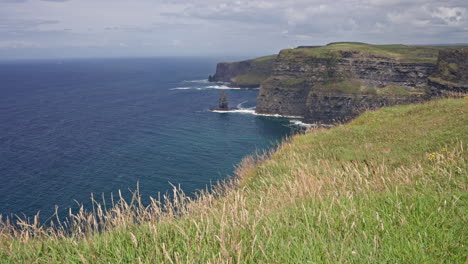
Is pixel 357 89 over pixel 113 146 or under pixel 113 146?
over

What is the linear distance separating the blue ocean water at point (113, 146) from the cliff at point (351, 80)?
12624mm

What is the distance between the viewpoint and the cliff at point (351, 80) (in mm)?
85750

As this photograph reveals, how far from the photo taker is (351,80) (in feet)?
359

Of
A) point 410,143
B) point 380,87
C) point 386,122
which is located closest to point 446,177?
point 410,143

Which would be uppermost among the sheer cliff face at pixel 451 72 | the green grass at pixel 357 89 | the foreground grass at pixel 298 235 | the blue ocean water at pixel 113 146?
the sheer cliff face at pixel 451 72

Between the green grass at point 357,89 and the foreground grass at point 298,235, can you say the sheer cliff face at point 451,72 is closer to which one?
the green grass at point 357,89

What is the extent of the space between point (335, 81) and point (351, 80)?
16.7ft

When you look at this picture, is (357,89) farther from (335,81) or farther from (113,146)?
(113,146)

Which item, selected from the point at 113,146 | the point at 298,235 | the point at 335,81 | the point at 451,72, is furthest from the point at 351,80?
the point at 298,235

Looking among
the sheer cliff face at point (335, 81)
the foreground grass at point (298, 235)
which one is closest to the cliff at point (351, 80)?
the sheer cliff face at point (335, 81)

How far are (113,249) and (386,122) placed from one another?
64.3 ft

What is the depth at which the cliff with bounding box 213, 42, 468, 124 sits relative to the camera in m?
85.8

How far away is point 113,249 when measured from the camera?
→ 15.5 feet

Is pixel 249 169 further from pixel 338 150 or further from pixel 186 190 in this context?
pixel 186 190
